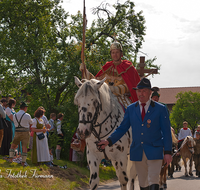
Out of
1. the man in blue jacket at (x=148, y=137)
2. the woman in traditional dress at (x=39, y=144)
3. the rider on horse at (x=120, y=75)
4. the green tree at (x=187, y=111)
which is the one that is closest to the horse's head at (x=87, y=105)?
the man in blue jacket at (x=148, y=137)

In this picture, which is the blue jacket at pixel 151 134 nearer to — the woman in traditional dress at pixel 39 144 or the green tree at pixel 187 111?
the woman in traditional dress at pixel 39 144

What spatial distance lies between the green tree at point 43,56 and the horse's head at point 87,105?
376 inches

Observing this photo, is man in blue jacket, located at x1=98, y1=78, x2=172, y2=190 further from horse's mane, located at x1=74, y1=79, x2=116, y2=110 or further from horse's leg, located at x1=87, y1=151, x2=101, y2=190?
horse's leg, located at x1=87, y1=151, x2=101, y2=190

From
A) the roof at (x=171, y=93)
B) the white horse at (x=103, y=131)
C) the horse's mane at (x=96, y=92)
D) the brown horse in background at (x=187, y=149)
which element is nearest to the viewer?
the horse's mane at (x=96, y=92)

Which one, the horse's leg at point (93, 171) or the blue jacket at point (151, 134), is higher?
the blue jacket at point (151, 134)

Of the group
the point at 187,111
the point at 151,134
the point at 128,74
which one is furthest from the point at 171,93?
the point at 151,134

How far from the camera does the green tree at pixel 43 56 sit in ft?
51.3

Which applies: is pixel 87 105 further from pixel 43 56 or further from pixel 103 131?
pixel 43 56

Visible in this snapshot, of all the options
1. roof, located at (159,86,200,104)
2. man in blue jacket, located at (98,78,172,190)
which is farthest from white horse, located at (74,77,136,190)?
roof, located at (159,86,200,104)

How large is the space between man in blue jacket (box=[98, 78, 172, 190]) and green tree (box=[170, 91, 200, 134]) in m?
61.9

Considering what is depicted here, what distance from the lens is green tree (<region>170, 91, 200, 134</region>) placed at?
6475 centimetres

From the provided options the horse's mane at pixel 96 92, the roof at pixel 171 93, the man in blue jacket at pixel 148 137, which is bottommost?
the man in blue jacket at pixel 148 137

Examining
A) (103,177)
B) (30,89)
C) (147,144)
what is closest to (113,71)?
(147,144)

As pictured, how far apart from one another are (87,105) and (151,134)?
3.72 ft
